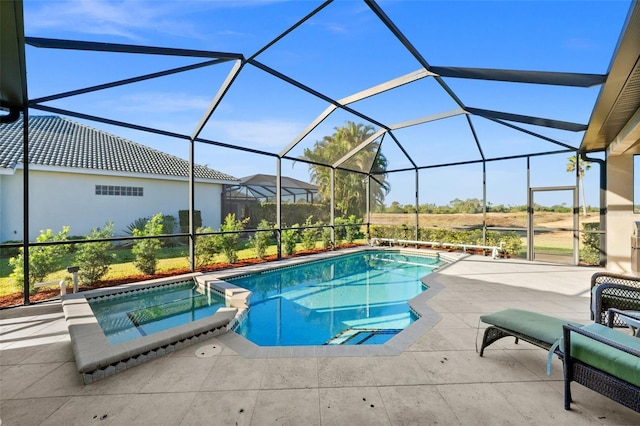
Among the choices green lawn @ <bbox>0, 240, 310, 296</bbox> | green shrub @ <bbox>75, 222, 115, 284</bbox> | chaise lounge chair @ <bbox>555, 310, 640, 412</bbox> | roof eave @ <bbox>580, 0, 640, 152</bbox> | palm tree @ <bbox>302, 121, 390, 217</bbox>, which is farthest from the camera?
palm tree @ <bbox>302, 121, 390, 217</bbox>

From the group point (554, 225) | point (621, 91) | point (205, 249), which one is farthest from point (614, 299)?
point (205, 249)

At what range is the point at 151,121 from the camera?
630 cm

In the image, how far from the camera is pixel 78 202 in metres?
10.2

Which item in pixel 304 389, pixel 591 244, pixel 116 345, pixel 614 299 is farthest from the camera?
pixel 591 244

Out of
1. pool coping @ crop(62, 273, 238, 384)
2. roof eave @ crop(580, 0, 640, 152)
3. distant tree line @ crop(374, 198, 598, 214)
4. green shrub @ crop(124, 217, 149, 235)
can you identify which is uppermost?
roof eave @ crop(580, 0, 640, 152)

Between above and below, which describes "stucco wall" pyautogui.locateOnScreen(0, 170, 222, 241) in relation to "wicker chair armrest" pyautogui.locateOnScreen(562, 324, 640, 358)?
above

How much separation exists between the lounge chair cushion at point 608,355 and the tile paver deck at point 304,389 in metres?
0.45

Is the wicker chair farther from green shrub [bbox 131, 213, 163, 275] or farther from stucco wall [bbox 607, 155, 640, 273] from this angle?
green shrub [bbox 131, 213, 163, 275]

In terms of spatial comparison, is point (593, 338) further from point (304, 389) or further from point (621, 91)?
point (621, 91)

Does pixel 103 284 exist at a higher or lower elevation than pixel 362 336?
higher

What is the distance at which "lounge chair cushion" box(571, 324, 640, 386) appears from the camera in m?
1.88

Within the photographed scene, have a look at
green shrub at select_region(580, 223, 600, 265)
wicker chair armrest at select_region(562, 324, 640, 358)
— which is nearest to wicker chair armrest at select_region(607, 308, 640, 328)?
wicker chair armrest at select_region(562, 324, 640, 358)

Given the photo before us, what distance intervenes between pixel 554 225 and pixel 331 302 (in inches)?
305

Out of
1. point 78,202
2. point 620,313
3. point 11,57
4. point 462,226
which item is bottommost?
point 620,313
